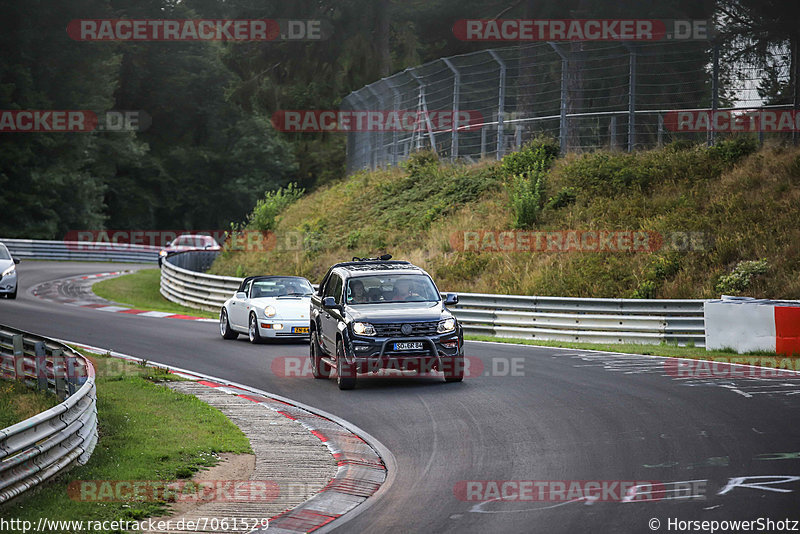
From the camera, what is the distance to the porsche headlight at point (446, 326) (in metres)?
14.2

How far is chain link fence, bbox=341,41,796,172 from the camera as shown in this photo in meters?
26.6

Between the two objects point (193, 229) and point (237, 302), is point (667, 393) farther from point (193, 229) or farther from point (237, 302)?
point (193, 229)

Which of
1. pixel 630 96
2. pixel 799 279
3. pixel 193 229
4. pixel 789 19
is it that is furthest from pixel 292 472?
pixel 193 229

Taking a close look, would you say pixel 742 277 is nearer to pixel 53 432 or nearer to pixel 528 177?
pixel 528 177

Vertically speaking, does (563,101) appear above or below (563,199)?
above

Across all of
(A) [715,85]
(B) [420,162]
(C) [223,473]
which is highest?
(A) [715,85]

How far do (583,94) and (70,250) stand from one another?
31.7 meters

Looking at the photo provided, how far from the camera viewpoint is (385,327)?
14.0 m

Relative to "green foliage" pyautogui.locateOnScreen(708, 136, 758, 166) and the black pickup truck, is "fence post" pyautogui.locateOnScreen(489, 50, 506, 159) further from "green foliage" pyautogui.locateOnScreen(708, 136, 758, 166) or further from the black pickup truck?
the black pickup truck

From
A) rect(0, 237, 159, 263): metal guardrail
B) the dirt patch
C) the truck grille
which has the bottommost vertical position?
the dirt patch

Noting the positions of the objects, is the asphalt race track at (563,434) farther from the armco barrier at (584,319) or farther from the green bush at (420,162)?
the green bush at (420,162)

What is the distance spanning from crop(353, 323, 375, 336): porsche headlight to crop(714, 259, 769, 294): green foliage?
10737 millimetres

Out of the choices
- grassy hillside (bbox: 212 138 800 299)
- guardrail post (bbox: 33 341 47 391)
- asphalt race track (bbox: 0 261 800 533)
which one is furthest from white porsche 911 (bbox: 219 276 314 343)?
guardrail post (bbox: 33 341 47 391)

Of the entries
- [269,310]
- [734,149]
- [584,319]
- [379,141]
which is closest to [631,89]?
[734,149]
